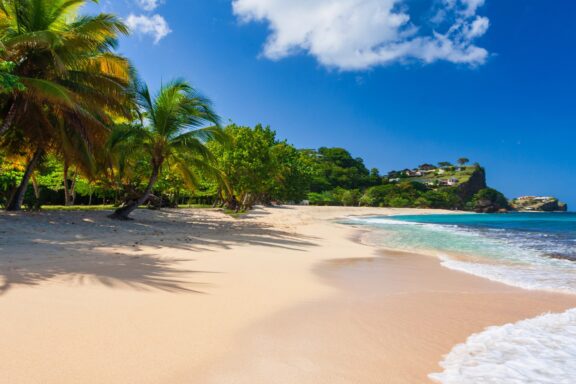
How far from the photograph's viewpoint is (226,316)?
3.64 meters

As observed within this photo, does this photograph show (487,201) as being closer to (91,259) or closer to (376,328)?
(376,328)

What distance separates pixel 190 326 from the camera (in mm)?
3262

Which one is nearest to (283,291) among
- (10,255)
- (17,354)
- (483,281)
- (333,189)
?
(17,354)

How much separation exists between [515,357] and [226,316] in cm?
284

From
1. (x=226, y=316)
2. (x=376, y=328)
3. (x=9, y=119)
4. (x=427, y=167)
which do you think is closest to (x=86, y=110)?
(x=9, y=119)

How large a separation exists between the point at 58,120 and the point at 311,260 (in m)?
11.3

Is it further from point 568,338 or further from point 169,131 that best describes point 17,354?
point 169,131

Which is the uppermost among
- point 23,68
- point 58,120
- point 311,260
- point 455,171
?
point 455,171

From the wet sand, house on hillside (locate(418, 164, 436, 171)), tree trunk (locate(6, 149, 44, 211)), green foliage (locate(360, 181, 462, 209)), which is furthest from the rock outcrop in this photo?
the wet sand

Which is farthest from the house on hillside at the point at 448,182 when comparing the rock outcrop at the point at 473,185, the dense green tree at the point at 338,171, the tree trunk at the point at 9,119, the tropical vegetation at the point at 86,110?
the tree trunk at the point at 9,119

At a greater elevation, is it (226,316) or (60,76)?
(60,76)

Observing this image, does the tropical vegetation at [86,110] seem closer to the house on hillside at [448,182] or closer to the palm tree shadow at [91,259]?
the palm tree shadow at [91,259]

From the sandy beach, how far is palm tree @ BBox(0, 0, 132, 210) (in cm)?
609

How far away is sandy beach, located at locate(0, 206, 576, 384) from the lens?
8.16ft
